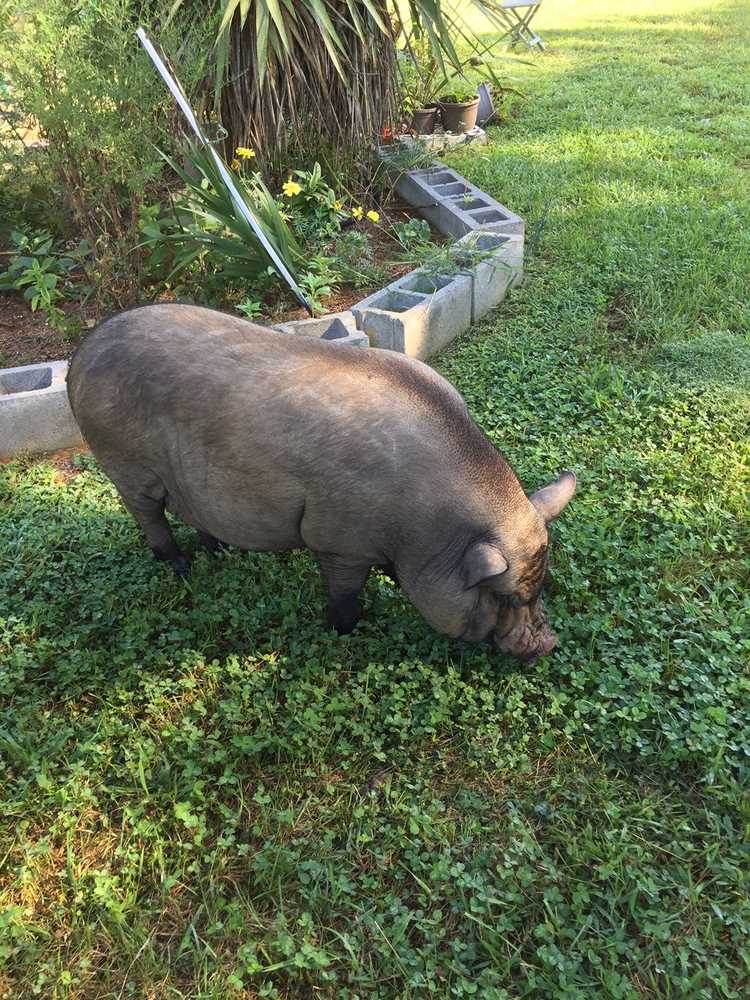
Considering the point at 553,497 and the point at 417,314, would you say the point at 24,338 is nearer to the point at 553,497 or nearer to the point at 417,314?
the point at 417,314

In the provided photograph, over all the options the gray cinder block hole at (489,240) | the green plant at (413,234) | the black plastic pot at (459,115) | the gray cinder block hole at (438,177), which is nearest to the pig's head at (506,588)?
the gray cinder block hole at (489,240)

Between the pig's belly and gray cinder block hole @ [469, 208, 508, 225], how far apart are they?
12.4 ft

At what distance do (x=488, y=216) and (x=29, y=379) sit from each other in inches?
140

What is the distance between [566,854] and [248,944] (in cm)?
106

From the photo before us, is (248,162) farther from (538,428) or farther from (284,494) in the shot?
(284,494)

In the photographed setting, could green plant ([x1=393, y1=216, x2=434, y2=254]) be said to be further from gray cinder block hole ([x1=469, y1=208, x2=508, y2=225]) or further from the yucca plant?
the yucca plant

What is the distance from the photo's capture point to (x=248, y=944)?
243 centimetres

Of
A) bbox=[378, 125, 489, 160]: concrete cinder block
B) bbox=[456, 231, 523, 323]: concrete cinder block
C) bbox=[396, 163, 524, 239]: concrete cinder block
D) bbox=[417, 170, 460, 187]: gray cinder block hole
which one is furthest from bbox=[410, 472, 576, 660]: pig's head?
bbox=[378, 125, 489, 160]: concrete cinder block

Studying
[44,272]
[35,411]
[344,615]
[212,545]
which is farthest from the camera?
[44,272]

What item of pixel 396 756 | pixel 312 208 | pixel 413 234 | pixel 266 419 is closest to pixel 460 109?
pixel 413 234

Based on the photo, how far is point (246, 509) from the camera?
3150 mm

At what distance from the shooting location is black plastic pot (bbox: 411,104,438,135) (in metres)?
8.30

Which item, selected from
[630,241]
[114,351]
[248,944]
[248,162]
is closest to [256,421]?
[114,351]

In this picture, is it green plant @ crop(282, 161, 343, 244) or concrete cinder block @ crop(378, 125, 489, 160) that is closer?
green plant @ crop(282, 161, 343, 244)
